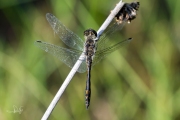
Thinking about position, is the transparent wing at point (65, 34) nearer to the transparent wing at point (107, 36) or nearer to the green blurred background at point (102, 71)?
the transparent wing at point (107, 36)

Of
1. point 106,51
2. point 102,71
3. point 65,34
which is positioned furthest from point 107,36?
point 102,71

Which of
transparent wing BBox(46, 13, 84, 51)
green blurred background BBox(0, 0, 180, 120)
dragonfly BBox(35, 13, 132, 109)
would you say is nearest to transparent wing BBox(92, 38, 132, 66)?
dragonfly BBox(35, 13, 132, 109)

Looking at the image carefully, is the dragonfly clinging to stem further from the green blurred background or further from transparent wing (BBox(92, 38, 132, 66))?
the green blurred background

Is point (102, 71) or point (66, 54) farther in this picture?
point (102, 71)

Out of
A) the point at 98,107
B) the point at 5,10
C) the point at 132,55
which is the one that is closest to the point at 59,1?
the point at 5,10

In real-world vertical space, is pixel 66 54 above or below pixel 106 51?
below

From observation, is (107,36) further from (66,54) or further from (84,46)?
(66,54)

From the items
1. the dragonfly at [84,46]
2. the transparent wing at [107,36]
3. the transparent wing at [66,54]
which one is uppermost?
the transparent wing at [107,36]

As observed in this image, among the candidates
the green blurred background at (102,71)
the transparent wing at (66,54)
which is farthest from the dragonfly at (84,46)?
the green blurred background at (102,71)
